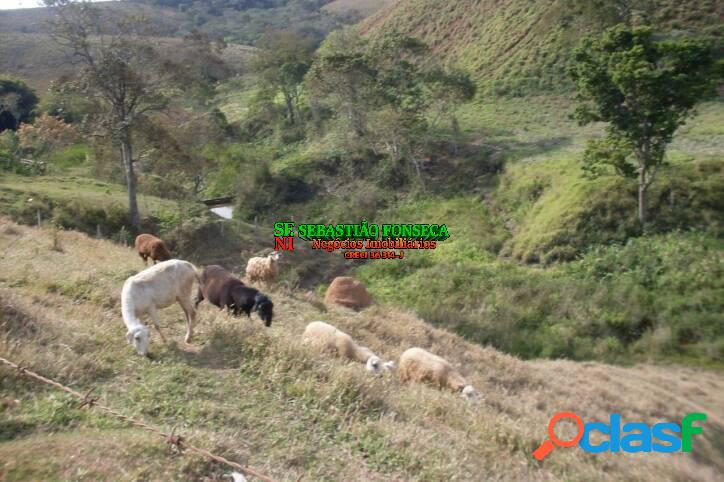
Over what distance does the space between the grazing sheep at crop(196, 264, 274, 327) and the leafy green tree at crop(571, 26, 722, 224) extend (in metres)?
15.3

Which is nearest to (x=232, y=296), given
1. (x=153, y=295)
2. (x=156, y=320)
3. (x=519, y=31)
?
(x=153, y=295)

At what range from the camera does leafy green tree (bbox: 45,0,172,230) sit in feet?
64.2

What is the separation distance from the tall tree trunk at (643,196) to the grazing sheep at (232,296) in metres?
15.7

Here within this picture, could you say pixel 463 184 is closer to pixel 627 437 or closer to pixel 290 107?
pixel 290 107

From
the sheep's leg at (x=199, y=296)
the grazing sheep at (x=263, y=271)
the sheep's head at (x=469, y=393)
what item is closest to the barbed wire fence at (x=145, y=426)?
the sheep's leg at (x=199, y=296)

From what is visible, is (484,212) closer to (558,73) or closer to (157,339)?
(558,73)

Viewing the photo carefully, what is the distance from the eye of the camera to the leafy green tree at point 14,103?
135 ft

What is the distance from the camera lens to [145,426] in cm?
534

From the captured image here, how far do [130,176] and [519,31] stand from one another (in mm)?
34745

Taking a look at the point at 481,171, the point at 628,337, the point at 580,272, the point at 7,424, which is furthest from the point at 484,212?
the point at 7,424

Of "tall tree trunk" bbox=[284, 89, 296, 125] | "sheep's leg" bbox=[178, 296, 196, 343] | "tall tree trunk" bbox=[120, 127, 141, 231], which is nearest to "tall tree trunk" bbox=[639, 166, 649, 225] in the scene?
"sheep's leg" bbox=[178, 296, 196, 343]

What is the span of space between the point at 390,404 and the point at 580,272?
14471 millimetres

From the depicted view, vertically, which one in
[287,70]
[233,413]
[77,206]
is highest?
[287,70]

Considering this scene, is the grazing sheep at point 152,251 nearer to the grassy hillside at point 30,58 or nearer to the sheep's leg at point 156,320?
the sheep's leg at point 156,320
